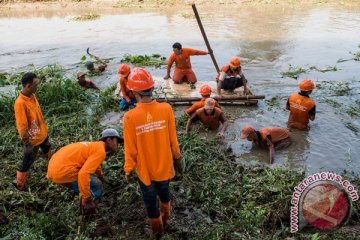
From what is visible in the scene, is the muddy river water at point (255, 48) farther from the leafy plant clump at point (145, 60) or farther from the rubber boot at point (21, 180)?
the rubber boot at point (21, 180)

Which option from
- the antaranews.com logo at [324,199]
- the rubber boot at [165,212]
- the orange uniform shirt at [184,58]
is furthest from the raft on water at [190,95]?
the antaranews.com logo at [324,199]

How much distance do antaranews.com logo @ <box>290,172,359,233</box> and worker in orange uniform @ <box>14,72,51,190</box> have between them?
138 inches

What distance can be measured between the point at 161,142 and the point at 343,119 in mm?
5481

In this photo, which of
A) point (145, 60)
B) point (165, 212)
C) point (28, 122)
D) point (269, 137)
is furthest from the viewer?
point (145, 60)

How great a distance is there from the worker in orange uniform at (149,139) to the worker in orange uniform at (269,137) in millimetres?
2420

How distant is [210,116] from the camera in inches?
279

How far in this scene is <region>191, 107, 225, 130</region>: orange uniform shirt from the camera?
23.1ft

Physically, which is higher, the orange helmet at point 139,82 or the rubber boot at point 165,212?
the orange helmet at point 139,82

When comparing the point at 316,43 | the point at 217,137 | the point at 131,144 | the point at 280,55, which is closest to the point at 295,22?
the point at 316,43

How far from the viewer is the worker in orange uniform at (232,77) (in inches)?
333

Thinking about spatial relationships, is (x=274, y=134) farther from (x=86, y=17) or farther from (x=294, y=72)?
(x=86, y=17)

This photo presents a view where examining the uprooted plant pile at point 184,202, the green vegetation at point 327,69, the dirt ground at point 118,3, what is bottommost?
the uprooted plant pile at point 184,202

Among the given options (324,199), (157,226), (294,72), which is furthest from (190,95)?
(324,199)

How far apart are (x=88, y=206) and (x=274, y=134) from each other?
3583mm
